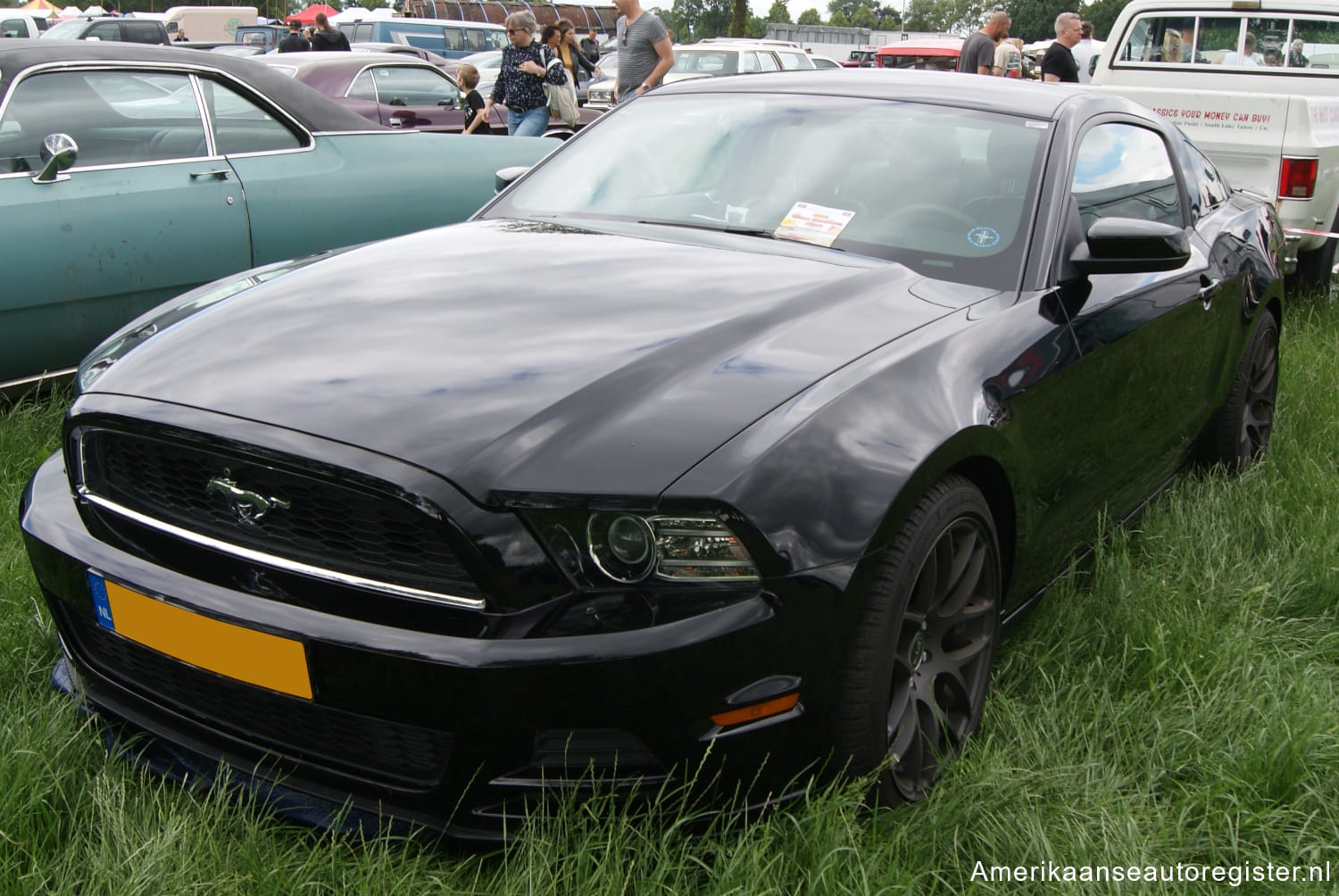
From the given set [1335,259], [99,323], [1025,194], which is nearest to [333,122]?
[99,323]

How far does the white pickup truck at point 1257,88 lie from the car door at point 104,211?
4184mm

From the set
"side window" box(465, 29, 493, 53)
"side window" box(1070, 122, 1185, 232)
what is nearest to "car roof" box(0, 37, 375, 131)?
"side window" box(1070, 122, 1185, 232)

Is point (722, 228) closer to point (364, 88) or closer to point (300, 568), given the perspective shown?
point (300, 568)

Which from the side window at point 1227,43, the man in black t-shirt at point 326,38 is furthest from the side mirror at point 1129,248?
the man in black t-shirt at point 326,38

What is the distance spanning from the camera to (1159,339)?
10.8ft

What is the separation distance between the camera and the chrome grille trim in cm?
187

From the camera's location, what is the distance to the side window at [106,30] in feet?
78.3

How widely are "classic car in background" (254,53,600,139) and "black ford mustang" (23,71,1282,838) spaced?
25.5 ft

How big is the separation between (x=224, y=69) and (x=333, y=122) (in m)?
0.49

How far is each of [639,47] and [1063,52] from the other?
376cm

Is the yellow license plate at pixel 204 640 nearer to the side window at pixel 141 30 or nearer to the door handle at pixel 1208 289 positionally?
the door handle at pixel 1208 289

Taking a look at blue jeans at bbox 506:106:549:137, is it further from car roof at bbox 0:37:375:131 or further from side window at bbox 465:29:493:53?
side window at bbox 465:29:493:53

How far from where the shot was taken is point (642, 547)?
1.89 metres

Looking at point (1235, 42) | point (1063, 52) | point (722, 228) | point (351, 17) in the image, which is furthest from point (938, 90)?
point (351, 17)
